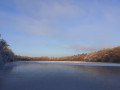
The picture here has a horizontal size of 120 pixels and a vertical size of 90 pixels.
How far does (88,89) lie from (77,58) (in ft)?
295

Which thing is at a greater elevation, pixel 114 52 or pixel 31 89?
pixel 114 52

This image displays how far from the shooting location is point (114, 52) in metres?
56.7

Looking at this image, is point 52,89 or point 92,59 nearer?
point 52,89

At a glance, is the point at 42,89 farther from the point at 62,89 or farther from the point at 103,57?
the point at 103,57

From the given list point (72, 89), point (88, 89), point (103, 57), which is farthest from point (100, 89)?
point (103, 57)

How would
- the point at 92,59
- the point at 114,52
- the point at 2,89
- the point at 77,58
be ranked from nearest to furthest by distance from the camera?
the point at 2,89, the point at 114,52, the point at 92,59, the point at 77,58

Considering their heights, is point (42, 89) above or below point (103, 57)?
below

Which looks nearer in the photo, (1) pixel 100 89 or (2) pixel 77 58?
(1) pixel 100 89

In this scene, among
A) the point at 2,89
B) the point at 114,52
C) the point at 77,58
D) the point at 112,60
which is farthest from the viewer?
the point at 77,58

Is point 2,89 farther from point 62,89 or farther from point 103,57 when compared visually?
point 103,57

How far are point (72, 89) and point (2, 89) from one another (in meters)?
3.20

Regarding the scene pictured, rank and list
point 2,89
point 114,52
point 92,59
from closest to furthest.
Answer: point 2,89, point 114,52, point 92,59

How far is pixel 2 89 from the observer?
5.85 metres

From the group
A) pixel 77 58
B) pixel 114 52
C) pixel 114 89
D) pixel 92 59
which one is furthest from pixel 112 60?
pixel 114 89
